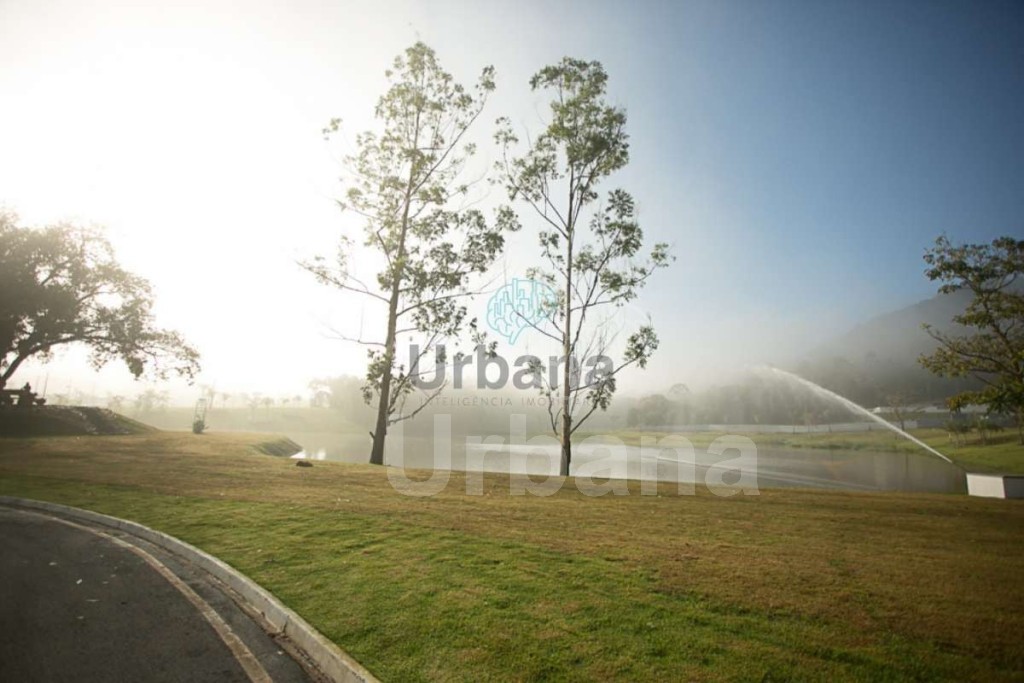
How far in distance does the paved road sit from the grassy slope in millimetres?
59448

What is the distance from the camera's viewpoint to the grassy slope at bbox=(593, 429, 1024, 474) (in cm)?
4800

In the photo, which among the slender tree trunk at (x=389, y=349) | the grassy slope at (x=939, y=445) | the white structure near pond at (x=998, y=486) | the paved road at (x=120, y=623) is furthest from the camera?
the grassy slope at (x=939, y=445)

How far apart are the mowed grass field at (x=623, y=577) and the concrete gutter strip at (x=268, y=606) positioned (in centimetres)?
23

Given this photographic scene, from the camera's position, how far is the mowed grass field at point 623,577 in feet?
19.0

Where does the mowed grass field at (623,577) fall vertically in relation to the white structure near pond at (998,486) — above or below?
below

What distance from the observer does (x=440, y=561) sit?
30.7 feet

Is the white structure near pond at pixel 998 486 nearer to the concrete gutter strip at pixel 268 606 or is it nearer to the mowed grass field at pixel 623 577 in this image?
the mowed grass field at pixel 623 577

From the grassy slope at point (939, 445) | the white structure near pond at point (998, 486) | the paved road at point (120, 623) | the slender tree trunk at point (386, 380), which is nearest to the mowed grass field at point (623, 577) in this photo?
the paved road at point (120, 623)

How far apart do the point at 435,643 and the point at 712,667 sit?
3271mm

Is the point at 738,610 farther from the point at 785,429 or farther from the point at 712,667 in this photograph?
the point at 785,429

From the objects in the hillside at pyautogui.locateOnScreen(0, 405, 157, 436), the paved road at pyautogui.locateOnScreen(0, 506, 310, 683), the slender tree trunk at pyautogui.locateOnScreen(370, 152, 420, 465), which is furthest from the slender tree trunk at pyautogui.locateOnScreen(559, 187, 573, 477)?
the hillside at pyautogui.locateOnScreen(0, 405, 157, 436)

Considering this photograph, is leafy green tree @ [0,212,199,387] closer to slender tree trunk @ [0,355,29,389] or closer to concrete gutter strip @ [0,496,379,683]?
→ slender tree trunk @ [0,355,29,389]

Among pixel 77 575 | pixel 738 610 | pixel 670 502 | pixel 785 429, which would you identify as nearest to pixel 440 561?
pixel 738 610

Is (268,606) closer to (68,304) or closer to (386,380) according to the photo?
(386,380)
